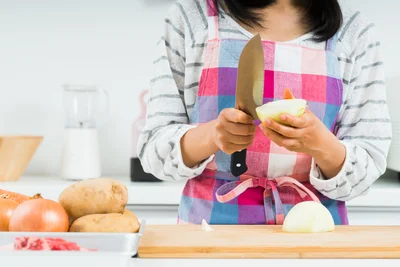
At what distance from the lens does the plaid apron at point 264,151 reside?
3.27ft

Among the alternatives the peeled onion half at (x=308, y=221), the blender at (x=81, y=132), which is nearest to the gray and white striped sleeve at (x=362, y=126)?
the peeled onion half at (x=308, y=221)

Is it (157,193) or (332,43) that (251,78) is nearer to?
(332,43)

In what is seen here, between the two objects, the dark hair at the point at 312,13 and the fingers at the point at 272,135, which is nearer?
the fingers at the point at 272,135

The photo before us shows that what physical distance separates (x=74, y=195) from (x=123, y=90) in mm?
1303

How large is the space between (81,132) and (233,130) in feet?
3.73

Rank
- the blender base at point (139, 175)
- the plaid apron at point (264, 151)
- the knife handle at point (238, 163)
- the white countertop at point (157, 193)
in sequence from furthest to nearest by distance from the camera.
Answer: the blender base at point (139, 175), the white countertop at point (157, 193), the plaid apron at point (264, 151), the knife handle at point (238, 163)

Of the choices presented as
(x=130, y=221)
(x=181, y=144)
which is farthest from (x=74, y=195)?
(x=181, y=144)

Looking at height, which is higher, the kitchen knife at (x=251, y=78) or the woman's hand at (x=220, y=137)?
the kitchen knife at (x=251, y=78)

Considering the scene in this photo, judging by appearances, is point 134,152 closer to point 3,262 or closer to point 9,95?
point 9,95

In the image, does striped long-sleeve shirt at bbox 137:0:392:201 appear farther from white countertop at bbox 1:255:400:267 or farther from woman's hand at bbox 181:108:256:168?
white countertop at bbox 1:255:400:267

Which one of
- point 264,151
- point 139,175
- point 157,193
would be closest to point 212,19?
point 264,151

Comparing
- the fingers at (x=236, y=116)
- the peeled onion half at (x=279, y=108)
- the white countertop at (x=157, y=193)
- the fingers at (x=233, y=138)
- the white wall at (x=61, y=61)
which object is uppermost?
the peeled onion half at (x=279, y=108)

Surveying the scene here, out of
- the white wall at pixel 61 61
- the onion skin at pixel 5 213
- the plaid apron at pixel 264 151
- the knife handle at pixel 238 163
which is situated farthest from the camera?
the white wall at pixel 61 61

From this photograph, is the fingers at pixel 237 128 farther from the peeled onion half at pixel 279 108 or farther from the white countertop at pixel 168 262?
the white countertop at pixel 168 262
